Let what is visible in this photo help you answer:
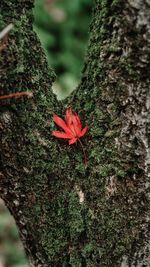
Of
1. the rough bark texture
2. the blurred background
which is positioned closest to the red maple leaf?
the rough bark texture

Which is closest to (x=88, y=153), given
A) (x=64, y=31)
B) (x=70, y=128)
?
(x=70, y=128)

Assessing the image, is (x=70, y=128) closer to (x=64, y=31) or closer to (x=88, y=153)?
(x=88, y=153)

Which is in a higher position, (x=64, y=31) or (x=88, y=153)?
(x=64, y=31)

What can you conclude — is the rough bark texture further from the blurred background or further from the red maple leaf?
the blurred background

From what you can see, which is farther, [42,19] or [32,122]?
[42,19]

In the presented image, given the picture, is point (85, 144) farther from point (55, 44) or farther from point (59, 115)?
point (55, 44)

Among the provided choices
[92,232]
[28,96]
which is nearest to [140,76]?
[28,96]
